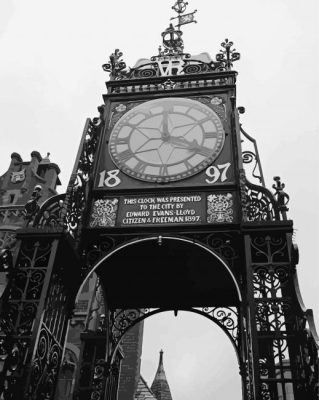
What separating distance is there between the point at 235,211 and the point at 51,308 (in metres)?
2.46

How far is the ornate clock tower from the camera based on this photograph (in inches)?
192

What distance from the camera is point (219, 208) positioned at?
599 centimetres

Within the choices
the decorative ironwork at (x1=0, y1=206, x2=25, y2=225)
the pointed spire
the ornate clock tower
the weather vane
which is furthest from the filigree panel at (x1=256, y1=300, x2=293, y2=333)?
the pointed spire

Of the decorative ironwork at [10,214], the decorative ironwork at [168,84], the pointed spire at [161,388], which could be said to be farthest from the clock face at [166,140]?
the pointed spire at [161,388]

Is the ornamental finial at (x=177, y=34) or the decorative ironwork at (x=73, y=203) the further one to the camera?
the ornamental finial at (x=177, y=34)

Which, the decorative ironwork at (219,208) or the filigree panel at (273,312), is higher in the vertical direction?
the decorative ironwork at (219,208)

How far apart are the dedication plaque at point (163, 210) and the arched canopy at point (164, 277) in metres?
0.30

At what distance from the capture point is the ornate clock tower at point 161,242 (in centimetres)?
488

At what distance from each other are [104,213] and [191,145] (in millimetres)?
1631

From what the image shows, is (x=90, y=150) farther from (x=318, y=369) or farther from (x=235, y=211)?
(x=318, y=369)

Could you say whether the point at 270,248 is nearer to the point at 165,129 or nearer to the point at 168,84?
the point at 165,129

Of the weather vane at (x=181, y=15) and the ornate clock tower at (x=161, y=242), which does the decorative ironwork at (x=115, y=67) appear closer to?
the ornate clock tower at (x=161, y=242)

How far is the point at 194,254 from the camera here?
6.34 metres

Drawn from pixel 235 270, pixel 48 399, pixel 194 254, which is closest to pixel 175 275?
pixel 194 254
